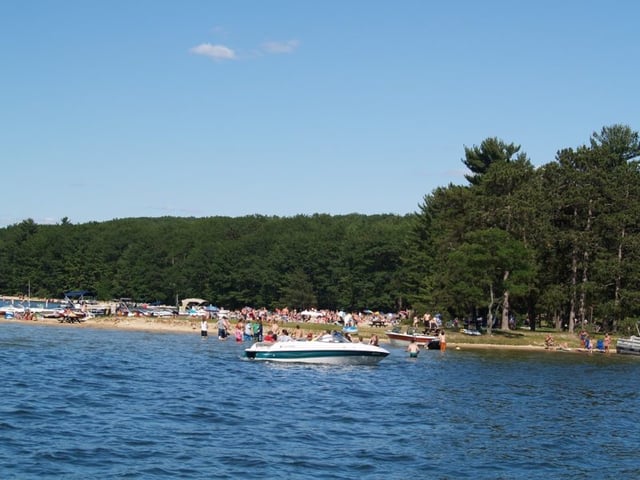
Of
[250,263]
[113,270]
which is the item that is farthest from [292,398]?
[113,270]

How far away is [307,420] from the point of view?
3123 centimetres

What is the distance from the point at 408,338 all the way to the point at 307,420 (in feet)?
136

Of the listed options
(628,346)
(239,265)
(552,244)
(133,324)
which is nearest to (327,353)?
(628,346)

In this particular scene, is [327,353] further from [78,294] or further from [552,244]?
[78,294]

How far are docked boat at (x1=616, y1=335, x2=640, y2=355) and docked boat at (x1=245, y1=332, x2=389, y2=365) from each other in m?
29.9

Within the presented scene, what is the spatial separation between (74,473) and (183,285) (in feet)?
465

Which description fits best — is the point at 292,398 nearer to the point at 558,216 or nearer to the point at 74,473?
the point at 74,473

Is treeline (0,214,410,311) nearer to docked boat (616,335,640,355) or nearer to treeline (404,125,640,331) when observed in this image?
treeline (404,125,640,331)

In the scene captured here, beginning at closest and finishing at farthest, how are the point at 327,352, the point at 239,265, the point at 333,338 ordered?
the point at 327,352 → the point at 333,338 → the point at 239,265

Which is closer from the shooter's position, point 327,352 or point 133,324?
point 327,352

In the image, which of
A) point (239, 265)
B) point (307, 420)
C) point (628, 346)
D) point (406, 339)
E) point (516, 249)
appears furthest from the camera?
point (239, 265)

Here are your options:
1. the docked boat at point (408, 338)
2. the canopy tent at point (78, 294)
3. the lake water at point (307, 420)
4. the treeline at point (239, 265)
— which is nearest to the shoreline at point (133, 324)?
the docked boat at point (408, 338)

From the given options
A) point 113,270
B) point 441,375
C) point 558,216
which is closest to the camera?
point 441,375

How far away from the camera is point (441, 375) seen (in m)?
48.5
